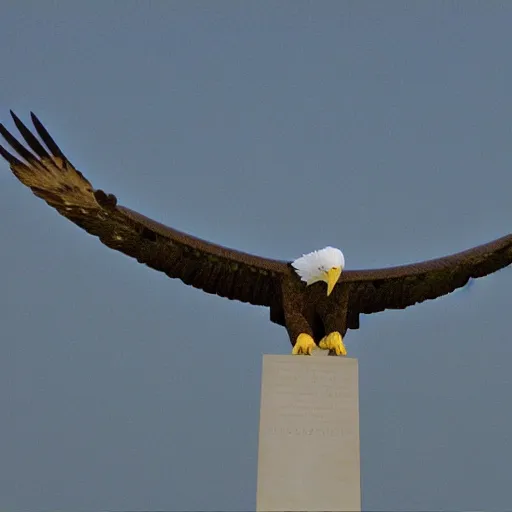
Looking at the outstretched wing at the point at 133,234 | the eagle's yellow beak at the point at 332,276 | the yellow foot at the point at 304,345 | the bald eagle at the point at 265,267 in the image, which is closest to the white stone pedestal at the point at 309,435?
the yellow foot at the point at 304,345

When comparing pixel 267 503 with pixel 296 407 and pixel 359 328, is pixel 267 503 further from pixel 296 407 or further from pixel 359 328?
pixel 359 328

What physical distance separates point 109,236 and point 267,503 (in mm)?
2307

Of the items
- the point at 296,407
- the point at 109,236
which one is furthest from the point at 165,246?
the point at 296,407

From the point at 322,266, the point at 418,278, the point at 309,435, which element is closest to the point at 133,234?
the point at 322,266

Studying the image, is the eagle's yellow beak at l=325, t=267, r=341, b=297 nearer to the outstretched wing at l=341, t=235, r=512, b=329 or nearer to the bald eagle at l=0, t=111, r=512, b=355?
the bald eagle at l=0, t=111, r=512, b=355

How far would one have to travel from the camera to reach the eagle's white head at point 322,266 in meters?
5.80

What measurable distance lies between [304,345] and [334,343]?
0.91 feet

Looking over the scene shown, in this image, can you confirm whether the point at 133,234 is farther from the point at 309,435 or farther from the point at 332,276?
the point at 309,435

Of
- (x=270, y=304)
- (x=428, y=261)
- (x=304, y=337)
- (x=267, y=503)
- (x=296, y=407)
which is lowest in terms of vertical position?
(x=267, y=503)

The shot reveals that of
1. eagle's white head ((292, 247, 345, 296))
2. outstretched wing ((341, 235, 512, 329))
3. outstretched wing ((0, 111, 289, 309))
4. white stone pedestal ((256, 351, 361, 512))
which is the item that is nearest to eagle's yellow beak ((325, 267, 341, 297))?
eagle's white head ((292, 247, 345, 296))

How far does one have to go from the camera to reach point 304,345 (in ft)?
18.7

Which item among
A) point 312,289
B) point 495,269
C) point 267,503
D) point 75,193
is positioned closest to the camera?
point 267,503

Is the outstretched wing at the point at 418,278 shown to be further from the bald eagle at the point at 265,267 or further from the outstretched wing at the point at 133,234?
the outstretched wing at the point at 133,234

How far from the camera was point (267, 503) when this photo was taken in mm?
5172
